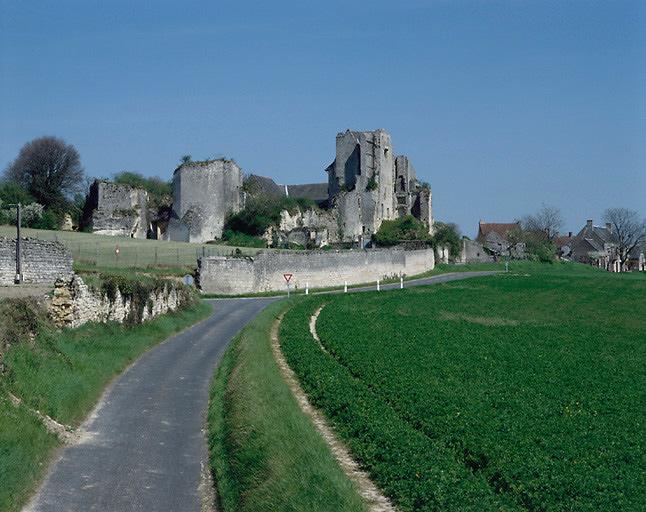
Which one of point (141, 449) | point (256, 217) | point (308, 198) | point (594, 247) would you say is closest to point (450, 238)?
point (308, 198)

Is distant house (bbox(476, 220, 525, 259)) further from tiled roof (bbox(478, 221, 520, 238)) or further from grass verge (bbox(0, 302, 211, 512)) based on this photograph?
grass verge (bbox(0, 302, 211, 512))

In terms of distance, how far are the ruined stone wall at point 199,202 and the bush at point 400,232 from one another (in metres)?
18.5

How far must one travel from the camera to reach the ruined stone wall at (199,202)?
76062 millimetres

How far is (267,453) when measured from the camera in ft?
44.0

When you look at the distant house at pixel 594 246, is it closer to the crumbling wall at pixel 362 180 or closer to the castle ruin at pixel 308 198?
the castle ruin at pixel 308 198

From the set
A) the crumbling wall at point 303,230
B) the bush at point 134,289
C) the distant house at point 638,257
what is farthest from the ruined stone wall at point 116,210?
the distant house at point 638,257

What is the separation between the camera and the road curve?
1234 cm

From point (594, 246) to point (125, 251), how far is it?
355ft

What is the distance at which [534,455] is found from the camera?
13562 mm

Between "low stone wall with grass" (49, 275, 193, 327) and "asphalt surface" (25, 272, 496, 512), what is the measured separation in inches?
84.7

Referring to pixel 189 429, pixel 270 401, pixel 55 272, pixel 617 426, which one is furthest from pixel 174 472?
pixel 55 272

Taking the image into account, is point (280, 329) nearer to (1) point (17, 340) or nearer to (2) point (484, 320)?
(2) point (484, 320)

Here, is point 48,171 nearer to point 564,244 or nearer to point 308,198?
point 308,198

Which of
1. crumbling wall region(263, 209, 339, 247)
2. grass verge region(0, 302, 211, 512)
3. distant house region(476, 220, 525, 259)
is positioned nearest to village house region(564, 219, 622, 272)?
distant house region(476, 220, 525, 259)
